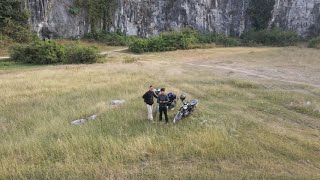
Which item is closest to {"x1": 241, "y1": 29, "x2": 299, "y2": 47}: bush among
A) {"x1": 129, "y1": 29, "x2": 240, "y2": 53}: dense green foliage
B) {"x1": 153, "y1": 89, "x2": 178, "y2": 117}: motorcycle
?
{"x1": 129, "y1": 29, "x2": 240, "y2": 53}: dense green foliage

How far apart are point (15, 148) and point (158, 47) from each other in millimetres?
41881

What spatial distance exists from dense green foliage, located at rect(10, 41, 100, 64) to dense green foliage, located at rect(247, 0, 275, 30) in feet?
143

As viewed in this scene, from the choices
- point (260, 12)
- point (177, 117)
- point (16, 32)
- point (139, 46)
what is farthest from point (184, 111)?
point (260, 12)

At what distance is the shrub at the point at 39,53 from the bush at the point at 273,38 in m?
38.8

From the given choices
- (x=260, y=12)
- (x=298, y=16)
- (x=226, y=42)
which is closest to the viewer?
(x=226, y=42)

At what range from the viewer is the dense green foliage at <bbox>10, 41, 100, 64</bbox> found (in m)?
35.0

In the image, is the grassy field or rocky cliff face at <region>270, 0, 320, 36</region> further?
rocky cliff face at <region>270, 0, 320, 36</region>

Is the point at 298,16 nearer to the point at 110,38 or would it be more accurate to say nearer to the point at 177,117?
the point at 110,38

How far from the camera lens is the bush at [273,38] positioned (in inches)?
2379

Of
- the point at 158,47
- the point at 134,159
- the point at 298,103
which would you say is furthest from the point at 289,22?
the point at 134,159

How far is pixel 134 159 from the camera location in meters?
8.23

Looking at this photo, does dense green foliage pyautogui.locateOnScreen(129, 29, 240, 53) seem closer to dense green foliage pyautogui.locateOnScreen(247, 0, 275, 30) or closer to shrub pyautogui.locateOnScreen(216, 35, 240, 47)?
shrub pyautogui.locateOnScreen(216, 35, 240, 47)

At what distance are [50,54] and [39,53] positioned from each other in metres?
1.16

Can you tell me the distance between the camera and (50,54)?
115 feet
